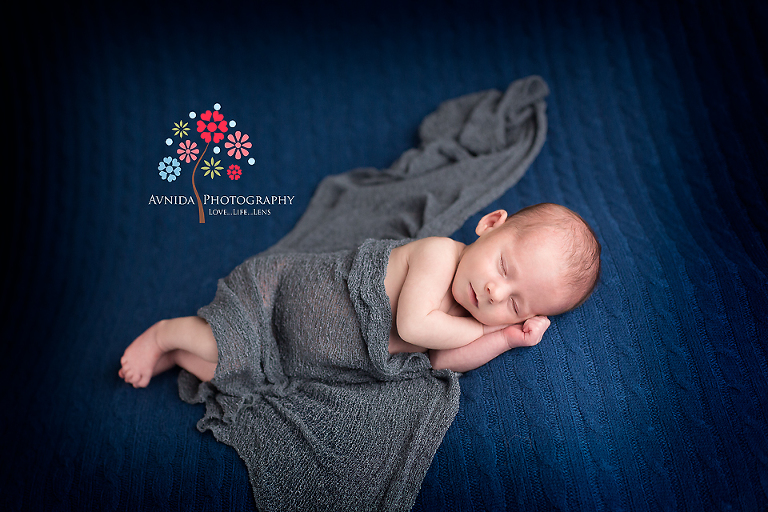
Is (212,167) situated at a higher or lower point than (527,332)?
higher

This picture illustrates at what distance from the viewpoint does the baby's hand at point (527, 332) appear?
3.42ft

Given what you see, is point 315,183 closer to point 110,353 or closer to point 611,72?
point 110,353

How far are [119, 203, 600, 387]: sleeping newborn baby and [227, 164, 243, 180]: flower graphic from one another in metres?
0.68

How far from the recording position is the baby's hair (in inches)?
38.7

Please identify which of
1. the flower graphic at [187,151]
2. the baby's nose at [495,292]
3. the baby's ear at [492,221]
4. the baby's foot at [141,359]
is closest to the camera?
the baby's nose at [495,292]

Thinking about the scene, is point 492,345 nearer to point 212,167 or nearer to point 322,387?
point 322,387

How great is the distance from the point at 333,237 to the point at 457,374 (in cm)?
61

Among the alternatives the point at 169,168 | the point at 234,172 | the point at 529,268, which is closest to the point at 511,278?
the point at 529,268

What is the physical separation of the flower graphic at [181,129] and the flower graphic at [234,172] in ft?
0.59

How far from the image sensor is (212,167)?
164 centimetres

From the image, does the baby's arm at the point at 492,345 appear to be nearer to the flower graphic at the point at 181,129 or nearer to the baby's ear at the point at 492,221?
the baby's ear at the point at 492,221

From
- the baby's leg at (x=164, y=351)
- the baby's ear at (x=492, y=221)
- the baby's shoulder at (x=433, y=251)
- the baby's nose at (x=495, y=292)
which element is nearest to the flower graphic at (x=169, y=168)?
the baby's leg at (x=164, y=351)

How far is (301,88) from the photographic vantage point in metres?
1.80

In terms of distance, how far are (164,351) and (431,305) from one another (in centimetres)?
68
